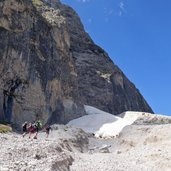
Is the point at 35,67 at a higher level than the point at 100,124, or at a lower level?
higher

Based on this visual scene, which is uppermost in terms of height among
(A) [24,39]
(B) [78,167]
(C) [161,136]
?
(A) [24,39]

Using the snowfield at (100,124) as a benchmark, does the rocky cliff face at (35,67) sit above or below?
above

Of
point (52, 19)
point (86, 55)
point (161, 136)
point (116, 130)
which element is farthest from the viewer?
point (86, 55)

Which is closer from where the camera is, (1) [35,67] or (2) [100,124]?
(1) [35,67]

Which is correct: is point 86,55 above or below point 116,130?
above

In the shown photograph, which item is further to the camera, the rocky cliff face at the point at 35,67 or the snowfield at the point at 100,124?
the snowfield at the point at 100,124

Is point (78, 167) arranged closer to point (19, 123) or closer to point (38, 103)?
point (19, 123)

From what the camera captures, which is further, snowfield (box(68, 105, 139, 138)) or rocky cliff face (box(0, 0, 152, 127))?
snowfield (box(68, 105, 139, 138))

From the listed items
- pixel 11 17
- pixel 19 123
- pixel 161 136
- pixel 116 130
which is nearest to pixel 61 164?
pixel 161 136

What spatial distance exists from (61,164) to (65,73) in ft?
221

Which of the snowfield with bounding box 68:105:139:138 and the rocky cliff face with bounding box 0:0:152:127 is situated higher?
the rocky cliff face with bounding box 0:0:152:127

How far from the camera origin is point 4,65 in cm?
6306

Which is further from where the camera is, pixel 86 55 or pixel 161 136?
pixel 86 55

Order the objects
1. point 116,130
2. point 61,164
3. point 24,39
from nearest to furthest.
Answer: point 61,164
point 24,39
point 116,130
